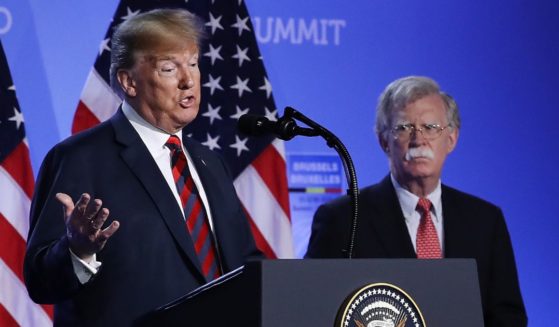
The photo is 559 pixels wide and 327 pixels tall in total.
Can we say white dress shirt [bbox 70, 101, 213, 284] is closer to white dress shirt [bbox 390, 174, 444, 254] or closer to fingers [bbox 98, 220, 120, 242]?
fingers [bbox 98, 220, 120, 242]

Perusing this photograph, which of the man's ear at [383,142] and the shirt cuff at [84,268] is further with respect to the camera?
the man's ear at [383,142]

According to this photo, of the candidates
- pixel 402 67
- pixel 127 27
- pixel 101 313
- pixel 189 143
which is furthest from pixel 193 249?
pixel 402 67

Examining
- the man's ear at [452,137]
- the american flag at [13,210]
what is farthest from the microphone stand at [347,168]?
the american flag at [13,210]

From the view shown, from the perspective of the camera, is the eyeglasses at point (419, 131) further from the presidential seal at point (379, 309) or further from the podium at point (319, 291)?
the presidential seal at point (379, 309)

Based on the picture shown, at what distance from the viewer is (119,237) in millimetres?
2500

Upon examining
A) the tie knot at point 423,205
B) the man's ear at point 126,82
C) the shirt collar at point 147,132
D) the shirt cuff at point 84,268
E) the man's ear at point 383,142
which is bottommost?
the shirt cuff at point 84,268

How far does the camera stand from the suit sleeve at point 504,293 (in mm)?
3463

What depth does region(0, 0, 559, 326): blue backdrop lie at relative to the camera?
4.61 meters

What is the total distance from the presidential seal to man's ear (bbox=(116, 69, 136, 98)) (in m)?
1.32

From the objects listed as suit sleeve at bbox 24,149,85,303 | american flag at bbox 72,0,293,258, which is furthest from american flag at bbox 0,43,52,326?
suit sleeve at bbox 24,149,85,303

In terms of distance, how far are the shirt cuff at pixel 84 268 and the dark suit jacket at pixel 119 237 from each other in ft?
0.12

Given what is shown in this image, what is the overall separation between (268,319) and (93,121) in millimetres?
2556

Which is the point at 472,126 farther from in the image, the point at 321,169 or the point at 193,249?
the point at 193,249

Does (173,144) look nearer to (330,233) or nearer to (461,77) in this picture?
(330,233)
